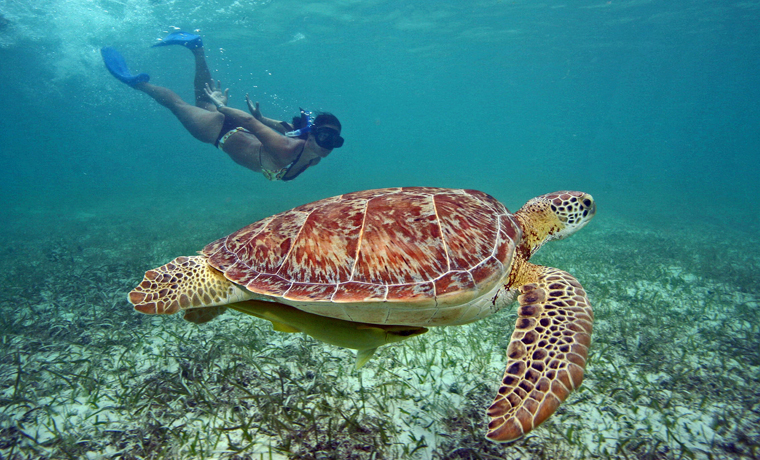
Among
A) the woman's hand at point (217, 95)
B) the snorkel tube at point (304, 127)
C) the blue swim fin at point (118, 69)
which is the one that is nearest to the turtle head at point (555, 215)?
the snorkel tube at point (304, 127)

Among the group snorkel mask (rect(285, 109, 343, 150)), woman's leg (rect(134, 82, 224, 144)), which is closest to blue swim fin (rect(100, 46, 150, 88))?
woman's leg (rect(134, 82, 224, 144))

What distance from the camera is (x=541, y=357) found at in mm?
1962

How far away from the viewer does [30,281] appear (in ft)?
18.2

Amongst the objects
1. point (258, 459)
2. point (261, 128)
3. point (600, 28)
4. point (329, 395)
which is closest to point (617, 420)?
point (329, 395)

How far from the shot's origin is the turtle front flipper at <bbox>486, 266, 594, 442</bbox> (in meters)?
1.71

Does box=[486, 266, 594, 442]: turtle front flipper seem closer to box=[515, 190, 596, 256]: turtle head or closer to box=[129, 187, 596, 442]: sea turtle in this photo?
box=[129, 187, 596, 442]: sea turtle

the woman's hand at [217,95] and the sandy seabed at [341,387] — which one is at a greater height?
the woman's hand at [217,95]

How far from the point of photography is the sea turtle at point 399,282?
2.01 meters

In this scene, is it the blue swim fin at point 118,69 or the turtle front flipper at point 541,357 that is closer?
the turtle front flipper at point 541,357

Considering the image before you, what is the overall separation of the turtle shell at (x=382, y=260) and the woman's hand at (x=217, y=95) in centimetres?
783

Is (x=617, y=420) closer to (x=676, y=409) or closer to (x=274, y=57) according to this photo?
(x=676, y=409)

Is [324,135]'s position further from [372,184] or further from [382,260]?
[372,184]

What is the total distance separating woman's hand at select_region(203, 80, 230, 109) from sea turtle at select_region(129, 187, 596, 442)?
7.60m

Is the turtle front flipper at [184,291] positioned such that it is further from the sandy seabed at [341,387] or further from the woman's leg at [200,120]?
the woman's leg at [200,120]
